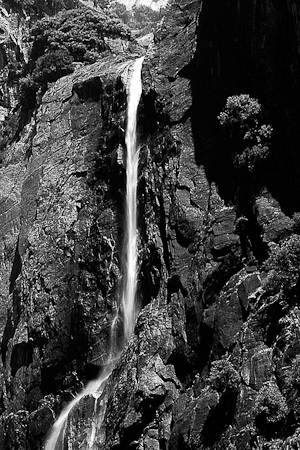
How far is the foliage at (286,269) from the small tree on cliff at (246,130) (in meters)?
3.70

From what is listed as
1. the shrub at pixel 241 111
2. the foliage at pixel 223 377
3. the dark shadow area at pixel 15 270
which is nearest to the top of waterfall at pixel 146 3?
the dark shadow area at pixel 15 270

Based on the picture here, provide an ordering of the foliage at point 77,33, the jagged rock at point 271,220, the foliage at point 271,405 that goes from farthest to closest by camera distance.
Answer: the foliage at point 77,33 < the jagged rock at point 271,220 < the foliage at point 271,405

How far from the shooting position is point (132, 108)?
2722cm

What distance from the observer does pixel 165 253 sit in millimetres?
22906

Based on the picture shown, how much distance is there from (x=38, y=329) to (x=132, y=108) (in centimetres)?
852

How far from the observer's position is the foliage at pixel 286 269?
17094 millimetres

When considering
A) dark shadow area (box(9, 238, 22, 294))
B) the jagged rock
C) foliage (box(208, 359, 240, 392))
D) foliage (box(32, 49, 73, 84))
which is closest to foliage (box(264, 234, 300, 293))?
the jagged rock

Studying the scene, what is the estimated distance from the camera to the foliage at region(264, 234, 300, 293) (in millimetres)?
17094

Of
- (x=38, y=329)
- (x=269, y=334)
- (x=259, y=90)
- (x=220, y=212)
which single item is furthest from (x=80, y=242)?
(x=269, y=334)

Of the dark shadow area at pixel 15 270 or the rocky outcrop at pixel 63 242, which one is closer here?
the rocky outcrop at pixel 63 242

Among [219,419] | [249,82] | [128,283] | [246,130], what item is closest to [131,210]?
[128,283]

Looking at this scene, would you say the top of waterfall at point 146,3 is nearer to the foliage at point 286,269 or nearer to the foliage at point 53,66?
the foliage at point 53,66

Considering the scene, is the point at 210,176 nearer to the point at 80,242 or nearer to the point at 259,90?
the point at 259,90

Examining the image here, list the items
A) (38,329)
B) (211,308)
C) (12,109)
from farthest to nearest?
1. (12,109)
2. (38,329)
3. (211,308)
